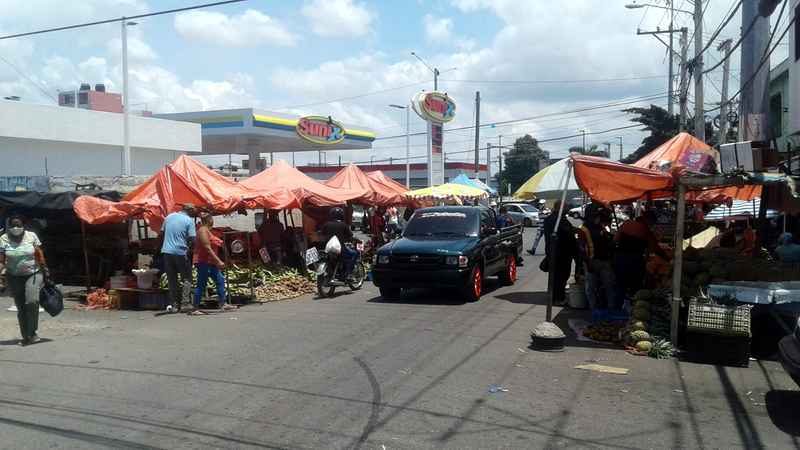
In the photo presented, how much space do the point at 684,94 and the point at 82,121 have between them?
78.4ft

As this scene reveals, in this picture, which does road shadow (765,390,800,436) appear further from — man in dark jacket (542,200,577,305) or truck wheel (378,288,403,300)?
truck wheel (378,288,403,300)

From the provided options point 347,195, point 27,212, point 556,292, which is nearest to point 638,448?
point 556,292

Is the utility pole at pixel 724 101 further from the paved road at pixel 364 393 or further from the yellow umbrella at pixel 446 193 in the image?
the paved road at pixel 364 393

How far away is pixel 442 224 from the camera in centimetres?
1373

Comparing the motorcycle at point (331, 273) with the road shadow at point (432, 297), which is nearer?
the road shadow at point (432, 297)

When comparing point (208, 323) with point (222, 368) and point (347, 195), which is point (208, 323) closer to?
point (222, 368)

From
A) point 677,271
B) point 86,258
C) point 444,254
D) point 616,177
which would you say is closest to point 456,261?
point 444,254

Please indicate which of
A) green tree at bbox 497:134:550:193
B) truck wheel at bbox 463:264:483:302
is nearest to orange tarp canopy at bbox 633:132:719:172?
truck wheel at bbox 463:264:483:302

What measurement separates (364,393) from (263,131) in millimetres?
27941

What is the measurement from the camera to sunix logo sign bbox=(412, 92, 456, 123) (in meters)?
36.8

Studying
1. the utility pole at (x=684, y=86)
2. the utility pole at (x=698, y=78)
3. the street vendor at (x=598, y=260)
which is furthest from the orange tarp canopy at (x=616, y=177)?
the utility pole at (x=684, y=86)

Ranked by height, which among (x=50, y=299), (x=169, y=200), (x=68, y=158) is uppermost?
(x=68, y=158)

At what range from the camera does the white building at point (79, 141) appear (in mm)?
25109

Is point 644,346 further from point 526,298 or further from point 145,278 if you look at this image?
point 145,278
